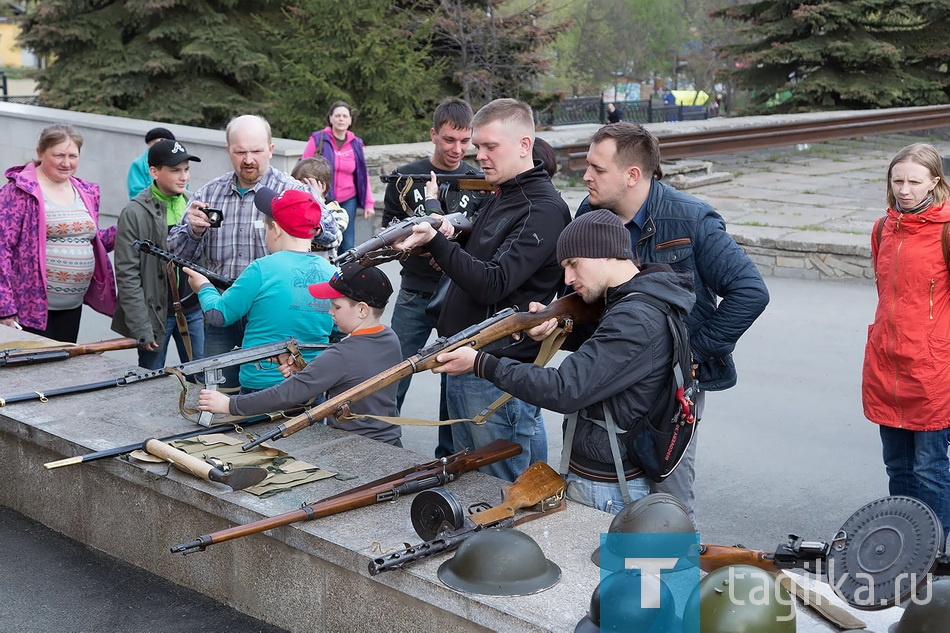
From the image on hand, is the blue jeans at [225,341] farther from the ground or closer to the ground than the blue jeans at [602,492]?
farther from the ground

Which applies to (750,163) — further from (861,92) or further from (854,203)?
(861,92)

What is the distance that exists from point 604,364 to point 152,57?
20319 mm

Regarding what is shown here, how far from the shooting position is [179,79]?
22422 millimetres

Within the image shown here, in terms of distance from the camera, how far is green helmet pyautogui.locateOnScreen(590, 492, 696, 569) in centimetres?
345

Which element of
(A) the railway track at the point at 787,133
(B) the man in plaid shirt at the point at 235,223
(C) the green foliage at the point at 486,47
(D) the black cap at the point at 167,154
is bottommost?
(B) the man in plaid shirt at the point at 235,223

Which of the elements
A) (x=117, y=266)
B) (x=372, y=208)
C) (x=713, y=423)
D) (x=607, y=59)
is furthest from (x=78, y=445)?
(x=607, y=59)

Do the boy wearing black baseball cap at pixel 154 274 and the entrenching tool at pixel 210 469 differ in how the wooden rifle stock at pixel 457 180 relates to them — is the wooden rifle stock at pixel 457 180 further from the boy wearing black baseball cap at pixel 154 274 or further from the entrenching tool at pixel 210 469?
the entrenching tool at pixel 210 469

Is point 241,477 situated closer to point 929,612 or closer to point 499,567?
point 499,567

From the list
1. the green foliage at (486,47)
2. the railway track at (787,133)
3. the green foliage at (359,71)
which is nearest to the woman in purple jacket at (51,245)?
the railway track at (787,133)

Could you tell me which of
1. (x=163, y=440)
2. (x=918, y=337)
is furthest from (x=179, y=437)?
(x=918, y=337)

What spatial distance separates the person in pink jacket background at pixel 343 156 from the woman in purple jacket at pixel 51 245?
14.7 feet

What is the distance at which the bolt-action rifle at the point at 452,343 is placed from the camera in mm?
4133

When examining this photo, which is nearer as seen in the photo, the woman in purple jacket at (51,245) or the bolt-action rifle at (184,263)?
the bolt-action rifle at (184,263)

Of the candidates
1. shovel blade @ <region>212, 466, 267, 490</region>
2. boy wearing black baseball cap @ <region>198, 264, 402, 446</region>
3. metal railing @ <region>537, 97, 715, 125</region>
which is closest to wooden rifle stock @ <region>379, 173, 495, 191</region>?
boy wearing black baseball cap @ <region>198, 264, 402, 446</region>
